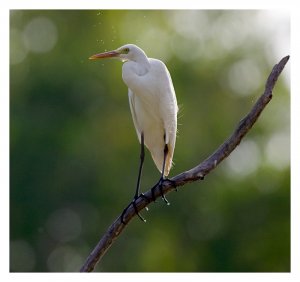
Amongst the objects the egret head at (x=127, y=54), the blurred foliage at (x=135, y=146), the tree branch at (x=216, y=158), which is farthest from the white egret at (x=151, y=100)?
the blurred foliage at (x=135, y=146)

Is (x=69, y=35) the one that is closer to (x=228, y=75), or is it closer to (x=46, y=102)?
(x=46, y=102)

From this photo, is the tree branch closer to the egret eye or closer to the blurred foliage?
the egret eye

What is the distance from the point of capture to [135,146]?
5.58 metres

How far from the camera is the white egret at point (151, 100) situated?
10.6 feet

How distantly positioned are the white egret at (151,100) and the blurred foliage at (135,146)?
4.01 feet

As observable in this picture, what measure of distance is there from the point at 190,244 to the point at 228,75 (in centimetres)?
110

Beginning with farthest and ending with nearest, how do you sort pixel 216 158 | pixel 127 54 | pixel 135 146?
pixel 135 146 < pixel 127 54 < pixel 216 158

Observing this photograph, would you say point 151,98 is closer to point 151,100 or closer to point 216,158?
point 151,100

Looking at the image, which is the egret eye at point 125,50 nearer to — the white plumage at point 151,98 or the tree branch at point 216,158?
the white plumage at point 151,98

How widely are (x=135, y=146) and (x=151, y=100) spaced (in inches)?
91.7

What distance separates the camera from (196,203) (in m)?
5.43

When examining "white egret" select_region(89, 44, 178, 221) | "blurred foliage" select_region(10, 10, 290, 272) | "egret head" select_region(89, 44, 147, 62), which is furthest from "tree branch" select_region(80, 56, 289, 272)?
"blurred foliage" select_region(10, 10, 290, 272)

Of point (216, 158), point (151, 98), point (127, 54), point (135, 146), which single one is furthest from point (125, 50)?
point (135, 146)
